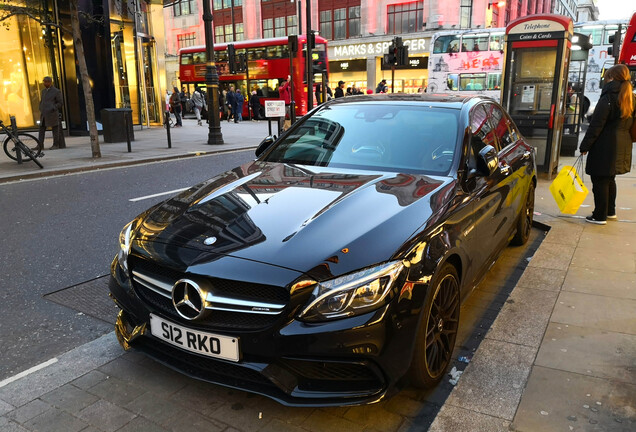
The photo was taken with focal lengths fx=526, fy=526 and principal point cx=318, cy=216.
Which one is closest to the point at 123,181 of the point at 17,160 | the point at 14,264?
the point at 17,160

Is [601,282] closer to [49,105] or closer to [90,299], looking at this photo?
[90,299]

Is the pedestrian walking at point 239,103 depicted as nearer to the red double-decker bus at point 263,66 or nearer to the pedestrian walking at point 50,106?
the red double-decker bus at point 263,66

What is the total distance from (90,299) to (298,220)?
2324 millimetres

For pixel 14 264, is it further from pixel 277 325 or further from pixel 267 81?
pixel 267 81

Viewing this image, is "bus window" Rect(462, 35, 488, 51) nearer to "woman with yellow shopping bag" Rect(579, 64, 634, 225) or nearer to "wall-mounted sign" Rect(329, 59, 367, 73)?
"woman with yellow shopping bag" Rect(579, 64, 634, 225)

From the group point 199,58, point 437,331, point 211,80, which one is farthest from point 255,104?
point 437,331

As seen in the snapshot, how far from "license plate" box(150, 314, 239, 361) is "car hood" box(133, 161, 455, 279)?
32 cm

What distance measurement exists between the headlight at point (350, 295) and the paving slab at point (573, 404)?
0.92 meters

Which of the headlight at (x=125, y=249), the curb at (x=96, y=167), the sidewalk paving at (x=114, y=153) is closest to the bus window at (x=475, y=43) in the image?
the sidewalk paving at (x=114, y=153)

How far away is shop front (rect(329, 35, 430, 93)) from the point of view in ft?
139

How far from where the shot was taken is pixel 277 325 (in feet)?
7.72

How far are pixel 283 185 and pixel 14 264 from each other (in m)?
3.17

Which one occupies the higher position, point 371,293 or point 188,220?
point 188,220

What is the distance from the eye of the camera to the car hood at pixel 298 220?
8.20ft
